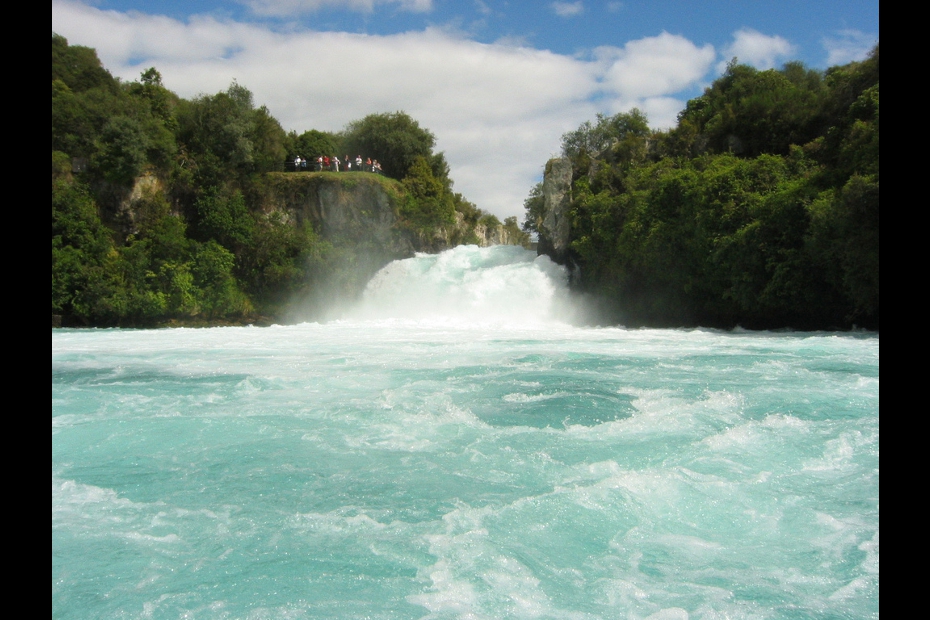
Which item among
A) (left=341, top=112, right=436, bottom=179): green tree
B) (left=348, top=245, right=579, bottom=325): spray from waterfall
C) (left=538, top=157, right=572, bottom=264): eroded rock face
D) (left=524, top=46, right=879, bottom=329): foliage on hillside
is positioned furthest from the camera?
(left=341, top=112, right=436, bottom=179): green tree

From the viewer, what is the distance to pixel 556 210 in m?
29.2

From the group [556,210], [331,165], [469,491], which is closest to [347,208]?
[331,165]

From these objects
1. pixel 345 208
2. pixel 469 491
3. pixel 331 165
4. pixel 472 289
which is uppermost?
pixel 331 165

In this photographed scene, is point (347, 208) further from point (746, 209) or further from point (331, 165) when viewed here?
point (746, 209)

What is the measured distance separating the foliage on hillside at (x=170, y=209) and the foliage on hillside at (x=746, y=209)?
9.78m

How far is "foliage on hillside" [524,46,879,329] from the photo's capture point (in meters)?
17.9

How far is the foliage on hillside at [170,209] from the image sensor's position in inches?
1007

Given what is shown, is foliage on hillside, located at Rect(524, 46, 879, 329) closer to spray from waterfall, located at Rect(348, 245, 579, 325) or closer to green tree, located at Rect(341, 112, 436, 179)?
spray from waterfall, located at Rect(348, 245, 579, 325)

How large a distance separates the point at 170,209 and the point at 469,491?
2709cm

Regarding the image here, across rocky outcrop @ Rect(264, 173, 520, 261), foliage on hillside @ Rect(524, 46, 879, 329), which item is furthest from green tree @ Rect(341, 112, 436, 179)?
foliage on hillside @ Rect(524, 46, 879, 329)

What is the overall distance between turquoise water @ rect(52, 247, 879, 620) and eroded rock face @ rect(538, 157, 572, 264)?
16.4 m

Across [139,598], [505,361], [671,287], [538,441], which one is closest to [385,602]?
[139,598]

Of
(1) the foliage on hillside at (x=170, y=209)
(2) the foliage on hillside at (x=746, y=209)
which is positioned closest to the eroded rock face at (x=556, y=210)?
(2) the foliage on hillside at (x=746, y=209)
